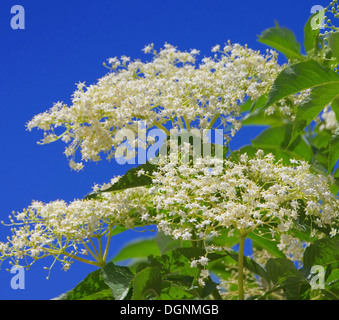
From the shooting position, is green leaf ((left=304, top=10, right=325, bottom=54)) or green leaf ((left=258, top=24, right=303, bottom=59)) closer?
green leaf ((left=304, top=10, right=325, bottom=54))

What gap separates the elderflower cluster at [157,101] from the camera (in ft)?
8.11

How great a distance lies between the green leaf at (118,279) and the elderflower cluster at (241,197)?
24 centimetres

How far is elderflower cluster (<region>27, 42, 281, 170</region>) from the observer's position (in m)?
2.47

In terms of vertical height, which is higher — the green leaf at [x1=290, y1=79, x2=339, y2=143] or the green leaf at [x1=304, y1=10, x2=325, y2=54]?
the green leaf at [x1=304, y1=10, x2=325, y2=54]

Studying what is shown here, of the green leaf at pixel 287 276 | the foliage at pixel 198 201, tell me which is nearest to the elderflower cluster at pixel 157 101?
the foliage at pixel 198 201

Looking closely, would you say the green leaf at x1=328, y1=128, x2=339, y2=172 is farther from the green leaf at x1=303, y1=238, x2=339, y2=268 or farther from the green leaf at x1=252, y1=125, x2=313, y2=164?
the green leaf at x1=252, y1=125, x2=313, y2=164

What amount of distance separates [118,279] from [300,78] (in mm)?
1142

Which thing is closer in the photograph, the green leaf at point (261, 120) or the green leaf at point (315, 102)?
the green leaf at point (315, 102)

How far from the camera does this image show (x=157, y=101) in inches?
98.3

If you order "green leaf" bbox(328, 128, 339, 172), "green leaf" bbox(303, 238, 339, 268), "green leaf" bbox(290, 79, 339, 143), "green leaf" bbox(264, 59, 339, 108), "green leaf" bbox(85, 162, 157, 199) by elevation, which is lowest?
"green leaf" bbox(303, 238, 339, 268)

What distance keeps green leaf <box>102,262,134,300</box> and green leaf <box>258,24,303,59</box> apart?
1.61 metres

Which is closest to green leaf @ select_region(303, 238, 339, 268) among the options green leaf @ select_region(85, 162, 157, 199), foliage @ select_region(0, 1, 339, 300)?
foliage @ select_region(0, 1, 339, 300)

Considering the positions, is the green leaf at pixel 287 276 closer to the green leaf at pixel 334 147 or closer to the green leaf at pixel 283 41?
the green leaf at pixel 334 147
